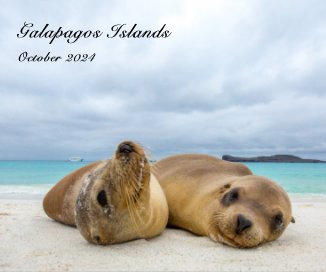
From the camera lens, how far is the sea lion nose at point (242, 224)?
3.92m

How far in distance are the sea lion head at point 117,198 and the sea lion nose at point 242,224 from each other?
890mm

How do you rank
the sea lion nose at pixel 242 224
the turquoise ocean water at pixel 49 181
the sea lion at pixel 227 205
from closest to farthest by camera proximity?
1. the sea lion nose at pixel 242 224
2. the sea lion at pixel 227 205
3. the turquoise ocean water at pixel 49 181

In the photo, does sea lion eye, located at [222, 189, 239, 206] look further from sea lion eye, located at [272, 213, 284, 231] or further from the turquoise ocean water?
the turquoise ocean water

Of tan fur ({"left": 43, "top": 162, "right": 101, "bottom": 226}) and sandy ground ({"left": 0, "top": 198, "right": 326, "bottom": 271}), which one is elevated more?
tan fur ({"left": 43, "top": 162, "right": 101, "bottom": 226})

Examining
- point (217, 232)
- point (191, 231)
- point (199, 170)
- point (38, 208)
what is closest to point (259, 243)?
point (217, 232)

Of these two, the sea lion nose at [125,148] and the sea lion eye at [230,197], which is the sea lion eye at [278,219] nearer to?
the sea lion eye at [230,197]

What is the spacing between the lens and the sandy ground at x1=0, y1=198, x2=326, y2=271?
3344 millimetres

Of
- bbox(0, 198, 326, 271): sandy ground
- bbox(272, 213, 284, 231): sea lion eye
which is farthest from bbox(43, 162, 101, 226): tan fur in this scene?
bbox(272, 213, 284, 231): sea lion eye

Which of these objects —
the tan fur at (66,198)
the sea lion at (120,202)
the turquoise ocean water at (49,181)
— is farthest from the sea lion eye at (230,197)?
the turquoise ocean water at (49,181)

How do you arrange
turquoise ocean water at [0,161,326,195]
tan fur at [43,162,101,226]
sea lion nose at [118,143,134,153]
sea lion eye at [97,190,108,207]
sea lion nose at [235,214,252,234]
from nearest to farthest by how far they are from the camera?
sea lion nose at [118,143,134,153] → sea lion eye at [97,190,108,207] → sea lion nose at [235,214,252,234] → tan fur at [43,162,101,226] → turquoise ocean water at [0,161,326,195]

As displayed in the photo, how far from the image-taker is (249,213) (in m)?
4.07

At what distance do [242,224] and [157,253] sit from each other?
841mm

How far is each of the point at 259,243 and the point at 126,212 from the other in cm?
137

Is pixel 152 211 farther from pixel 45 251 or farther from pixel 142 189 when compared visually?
pixel 45 251
